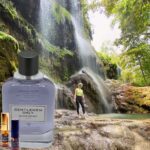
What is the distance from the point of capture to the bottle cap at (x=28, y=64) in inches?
31.5

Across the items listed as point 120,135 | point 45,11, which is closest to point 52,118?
point 120,135

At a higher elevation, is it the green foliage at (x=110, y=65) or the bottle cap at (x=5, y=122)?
the green foliage at (x=110, y=65)

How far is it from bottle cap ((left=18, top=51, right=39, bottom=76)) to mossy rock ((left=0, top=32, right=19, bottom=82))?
3298 millimetres

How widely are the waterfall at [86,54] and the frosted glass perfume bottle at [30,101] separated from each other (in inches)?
264

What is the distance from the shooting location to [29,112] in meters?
0.80

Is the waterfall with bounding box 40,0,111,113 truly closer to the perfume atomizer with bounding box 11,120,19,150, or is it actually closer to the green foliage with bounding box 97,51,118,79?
the green foliage with bounding box 97,51,118,79

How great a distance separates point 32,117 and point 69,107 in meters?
5.21

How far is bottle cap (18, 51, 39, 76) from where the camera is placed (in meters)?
0.80

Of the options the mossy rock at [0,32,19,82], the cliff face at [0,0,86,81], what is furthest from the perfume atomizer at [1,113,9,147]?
the cliff face at [0,0,86,81]

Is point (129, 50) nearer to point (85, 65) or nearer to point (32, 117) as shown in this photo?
point (85, 65)

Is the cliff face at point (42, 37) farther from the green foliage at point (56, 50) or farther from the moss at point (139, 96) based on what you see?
the moss at point (139, 96)

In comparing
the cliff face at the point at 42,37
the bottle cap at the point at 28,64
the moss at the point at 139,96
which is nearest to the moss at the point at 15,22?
the cliff face at the point at 42,37

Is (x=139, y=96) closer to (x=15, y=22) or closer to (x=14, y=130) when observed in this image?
(x=15, y=22)

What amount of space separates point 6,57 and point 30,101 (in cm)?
357
